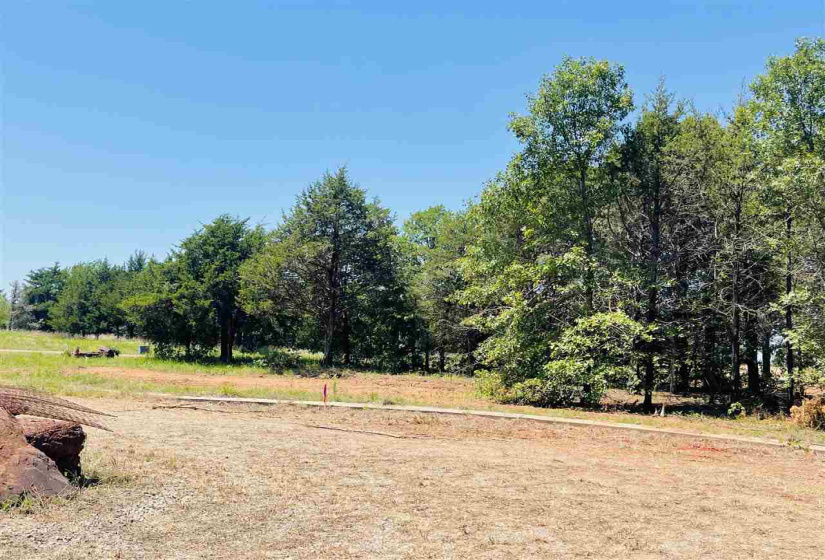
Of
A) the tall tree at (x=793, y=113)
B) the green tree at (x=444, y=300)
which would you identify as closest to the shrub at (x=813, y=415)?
the tall tree at (x=793, y=113)

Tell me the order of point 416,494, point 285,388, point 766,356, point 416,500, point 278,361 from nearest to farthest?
point 416,500 → point 416,494 → point 285,388 → point 766,356 → point 278,361

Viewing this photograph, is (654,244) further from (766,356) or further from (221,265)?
(221,265)

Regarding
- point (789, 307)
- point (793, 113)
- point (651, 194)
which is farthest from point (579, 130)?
point (789, 307)

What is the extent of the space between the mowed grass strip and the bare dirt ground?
135 inches

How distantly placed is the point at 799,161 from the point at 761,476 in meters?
11.3

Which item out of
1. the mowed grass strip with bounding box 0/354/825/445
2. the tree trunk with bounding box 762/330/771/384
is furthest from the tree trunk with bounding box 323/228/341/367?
the tree trunk with bounding box 762/330/771/384

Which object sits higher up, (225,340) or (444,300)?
(444,300)

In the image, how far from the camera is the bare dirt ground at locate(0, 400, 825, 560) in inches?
237

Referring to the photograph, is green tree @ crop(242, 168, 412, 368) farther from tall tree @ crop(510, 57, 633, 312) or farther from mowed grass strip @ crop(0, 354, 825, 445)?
tall tree @ crop(510, 57, 633, 312)

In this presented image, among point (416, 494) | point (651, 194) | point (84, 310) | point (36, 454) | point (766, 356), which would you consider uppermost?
point (651, 194)

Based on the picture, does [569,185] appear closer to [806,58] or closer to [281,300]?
[806,58]

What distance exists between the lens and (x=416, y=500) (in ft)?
25.2

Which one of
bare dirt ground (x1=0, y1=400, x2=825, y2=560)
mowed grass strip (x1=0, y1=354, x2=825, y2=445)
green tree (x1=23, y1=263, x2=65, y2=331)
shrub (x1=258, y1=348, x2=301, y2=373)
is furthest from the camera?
green tree (x1=23, y1=263, x2=65, y2=331)

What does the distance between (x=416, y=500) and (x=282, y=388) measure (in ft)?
51.5
